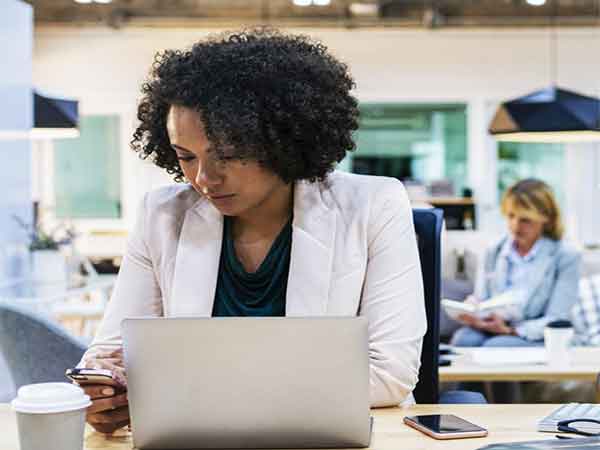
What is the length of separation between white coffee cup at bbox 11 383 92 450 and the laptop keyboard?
2.56ft

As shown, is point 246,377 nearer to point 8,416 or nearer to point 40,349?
point 8,416

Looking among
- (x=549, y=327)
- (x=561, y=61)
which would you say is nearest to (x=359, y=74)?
(x=561, y=61)

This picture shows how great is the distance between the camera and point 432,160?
11.7 meters

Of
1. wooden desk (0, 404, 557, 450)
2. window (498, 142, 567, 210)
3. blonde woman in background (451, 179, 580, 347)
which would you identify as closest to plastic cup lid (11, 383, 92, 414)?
wooden desk (0, 404, 557, 450)

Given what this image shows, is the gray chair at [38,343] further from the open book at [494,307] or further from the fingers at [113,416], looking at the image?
the open book at [494,307]

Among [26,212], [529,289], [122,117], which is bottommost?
[529,289]

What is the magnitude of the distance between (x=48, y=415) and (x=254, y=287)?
2.62 ft

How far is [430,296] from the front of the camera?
2.42m

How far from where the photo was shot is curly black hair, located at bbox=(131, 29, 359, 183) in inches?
80.4

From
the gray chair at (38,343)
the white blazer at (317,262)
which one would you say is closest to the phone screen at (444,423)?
the white blazer at (317,262)

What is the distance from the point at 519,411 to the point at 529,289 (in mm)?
3295

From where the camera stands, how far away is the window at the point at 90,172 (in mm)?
10836

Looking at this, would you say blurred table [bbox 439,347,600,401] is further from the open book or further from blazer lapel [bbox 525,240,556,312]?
blazer lapel [bbox 525,240,556,312]

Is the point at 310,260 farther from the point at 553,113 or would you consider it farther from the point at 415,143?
the point at 415,143
